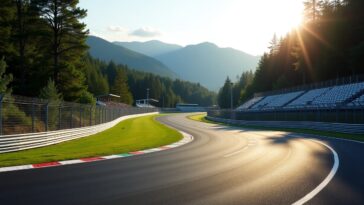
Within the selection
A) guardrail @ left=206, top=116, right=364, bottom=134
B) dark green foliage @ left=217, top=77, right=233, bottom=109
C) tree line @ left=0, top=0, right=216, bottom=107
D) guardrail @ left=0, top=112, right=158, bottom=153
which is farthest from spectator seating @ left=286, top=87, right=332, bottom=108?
dark green foliage @ left=217, top=77, right=233, bottom=109

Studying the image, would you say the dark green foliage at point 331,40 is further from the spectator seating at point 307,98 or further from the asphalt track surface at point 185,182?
the asphalt track surface at point 185,182

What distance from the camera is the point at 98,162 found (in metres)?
14.8

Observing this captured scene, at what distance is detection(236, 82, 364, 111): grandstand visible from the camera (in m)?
44.6

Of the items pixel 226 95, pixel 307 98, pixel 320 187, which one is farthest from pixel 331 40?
pixel 226 95

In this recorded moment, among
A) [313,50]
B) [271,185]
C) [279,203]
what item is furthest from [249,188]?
[313,50]

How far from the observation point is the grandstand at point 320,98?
44.6 meters

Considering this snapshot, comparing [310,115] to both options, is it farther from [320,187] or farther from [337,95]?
[320,187]

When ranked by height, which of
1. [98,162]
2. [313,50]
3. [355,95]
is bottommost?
[98,162]

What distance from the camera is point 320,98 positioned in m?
54.7

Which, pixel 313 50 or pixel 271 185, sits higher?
pixel 313 50

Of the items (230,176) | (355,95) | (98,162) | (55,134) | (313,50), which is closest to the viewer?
(230,176)

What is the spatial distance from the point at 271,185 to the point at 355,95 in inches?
1583

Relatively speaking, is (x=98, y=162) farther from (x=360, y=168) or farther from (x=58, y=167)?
(x=360, y=168)

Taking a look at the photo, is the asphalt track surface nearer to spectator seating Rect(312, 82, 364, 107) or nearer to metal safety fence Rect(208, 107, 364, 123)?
metal safety fence Rect(208, 107, 364, 123)
